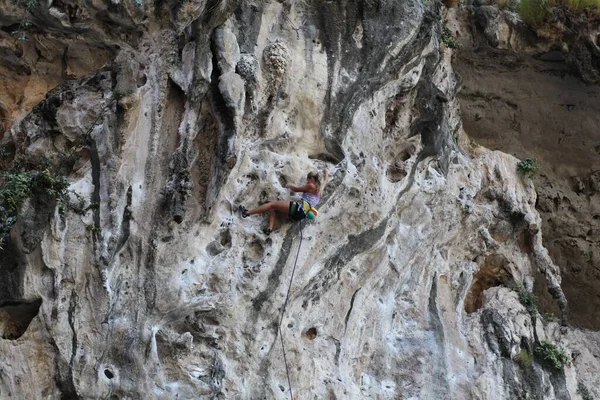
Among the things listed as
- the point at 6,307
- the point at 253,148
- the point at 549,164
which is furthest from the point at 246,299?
the point at 549,164

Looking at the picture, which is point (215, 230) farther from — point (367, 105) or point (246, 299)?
point (367, 105)

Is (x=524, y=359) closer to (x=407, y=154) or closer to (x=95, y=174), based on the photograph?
(x=407, y=154)

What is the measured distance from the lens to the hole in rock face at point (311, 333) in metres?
7.17

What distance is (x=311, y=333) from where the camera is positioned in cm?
721

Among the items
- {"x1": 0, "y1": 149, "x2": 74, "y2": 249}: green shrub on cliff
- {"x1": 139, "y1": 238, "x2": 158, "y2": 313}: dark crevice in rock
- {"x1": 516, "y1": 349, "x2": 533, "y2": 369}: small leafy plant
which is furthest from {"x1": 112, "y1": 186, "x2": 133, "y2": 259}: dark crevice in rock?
{"x1": 516, "y1": 349, "x2": 533, "y2": 369}: small leafy plant

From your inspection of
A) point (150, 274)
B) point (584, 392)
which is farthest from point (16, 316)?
point (584, 392)

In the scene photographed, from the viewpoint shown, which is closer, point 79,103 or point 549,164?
point 79,103

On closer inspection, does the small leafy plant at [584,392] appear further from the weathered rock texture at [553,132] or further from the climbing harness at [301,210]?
the climbing harness at [301,210]

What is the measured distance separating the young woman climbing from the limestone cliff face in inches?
5.1

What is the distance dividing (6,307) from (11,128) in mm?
2073

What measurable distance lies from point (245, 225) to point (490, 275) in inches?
168

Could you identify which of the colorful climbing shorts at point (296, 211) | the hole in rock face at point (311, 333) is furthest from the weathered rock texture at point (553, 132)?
the hole in rock face at point (311, 333)

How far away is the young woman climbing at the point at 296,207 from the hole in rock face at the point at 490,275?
341cm

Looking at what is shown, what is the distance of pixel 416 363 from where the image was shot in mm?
7801
